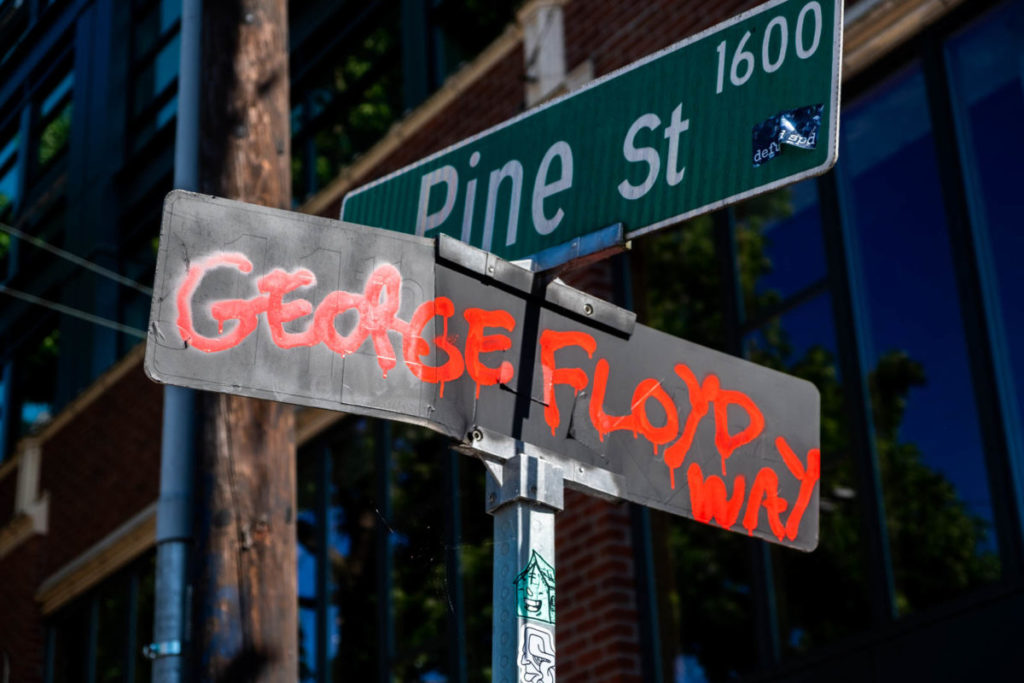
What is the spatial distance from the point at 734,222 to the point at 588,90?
5.02 metres

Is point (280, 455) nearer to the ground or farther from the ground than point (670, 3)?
nearer to the ground

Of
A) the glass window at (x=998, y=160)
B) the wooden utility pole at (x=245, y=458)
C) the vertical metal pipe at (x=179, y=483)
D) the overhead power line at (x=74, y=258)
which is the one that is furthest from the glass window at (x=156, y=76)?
the glass window at (x=998, y=160)

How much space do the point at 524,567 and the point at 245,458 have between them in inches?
104

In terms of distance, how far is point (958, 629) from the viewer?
6523 millimetres

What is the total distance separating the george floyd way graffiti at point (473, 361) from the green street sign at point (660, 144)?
260 mm

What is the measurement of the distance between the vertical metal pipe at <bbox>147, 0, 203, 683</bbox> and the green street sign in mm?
2618

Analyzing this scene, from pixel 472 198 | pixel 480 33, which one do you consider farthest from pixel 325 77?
pixel 472 198

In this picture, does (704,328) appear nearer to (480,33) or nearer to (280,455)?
(280,455)

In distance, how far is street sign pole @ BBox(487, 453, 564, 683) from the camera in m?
2.89

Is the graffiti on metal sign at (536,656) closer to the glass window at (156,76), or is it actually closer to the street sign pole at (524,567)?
the street sign pole at (524,567)

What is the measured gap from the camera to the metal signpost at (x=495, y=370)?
2.96 metres

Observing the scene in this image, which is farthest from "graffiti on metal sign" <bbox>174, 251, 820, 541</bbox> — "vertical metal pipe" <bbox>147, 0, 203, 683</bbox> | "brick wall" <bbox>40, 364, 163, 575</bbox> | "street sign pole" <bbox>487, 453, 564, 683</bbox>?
"brick wall" <bbox>40, 364, 163, 575</bbox>

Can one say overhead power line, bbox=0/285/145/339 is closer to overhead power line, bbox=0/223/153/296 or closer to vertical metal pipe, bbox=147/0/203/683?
overhead power line, bbox=0/223/153/296

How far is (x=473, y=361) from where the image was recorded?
3236 millimetres
